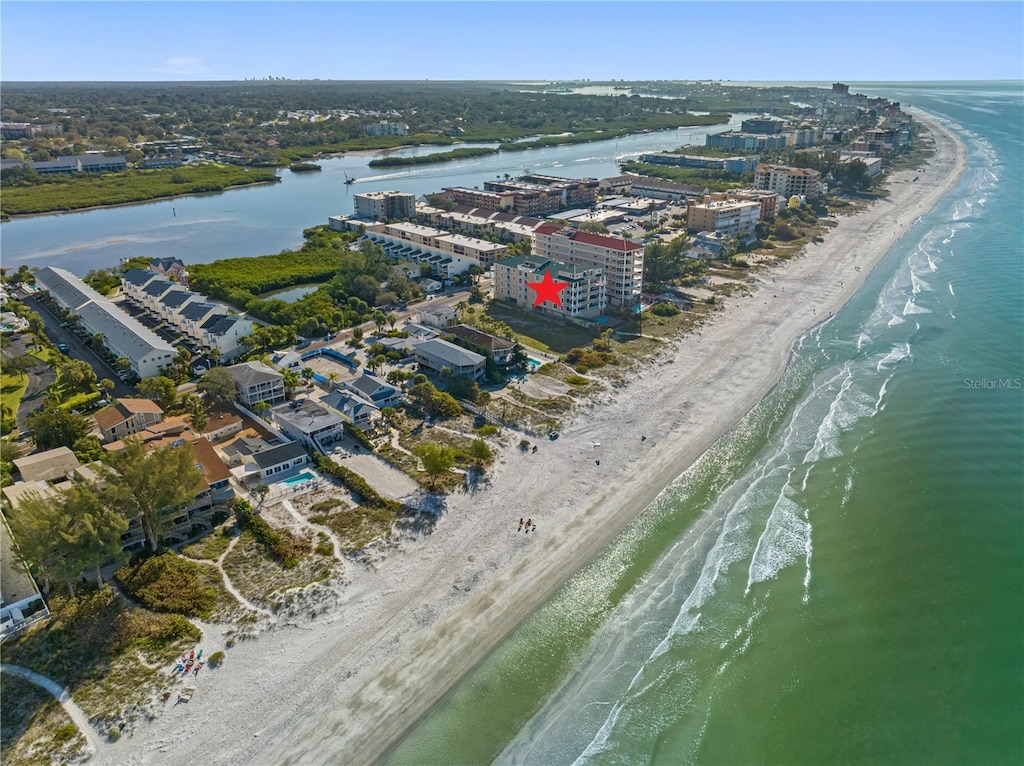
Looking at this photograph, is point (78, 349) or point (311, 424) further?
point (78, 349)

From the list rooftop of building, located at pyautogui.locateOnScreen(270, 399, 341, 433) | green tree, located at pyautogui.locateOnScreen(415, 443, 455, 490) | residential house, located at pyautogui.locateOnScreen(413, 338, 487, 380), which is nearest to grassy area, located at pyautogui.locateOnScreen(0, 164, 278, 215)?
residential house, located at pyautogui.locateOnScreen(413, 338, 487, 380)

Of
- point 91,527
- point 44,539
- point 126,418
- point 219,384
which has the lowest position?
point 126,418

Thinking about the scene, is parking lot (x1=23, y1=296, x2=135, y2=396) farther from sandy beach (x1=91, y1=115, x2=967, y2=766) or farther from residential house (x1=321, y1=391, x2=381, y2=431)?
sandy beach (x1=91, y1=115, x2=967, y2=766)

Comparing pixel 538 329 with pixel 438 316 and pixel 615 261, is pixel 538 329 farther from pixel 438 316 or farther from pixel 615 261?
pixel 615 261

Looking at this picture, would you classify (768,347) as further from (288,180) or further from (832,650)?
(288,180)

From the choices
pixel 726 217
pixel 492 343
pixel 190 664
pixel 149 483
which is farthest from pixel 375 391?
pixel 726 217

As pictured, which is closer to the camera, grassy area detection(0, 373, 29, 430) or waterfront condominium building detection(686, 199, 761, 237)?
grassy area detection(0, 373, 29, 430)

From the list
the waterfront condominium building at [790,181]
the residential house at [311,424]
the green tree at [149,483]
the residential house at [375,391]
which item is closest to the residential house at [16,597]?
the green tree at [149,483]
